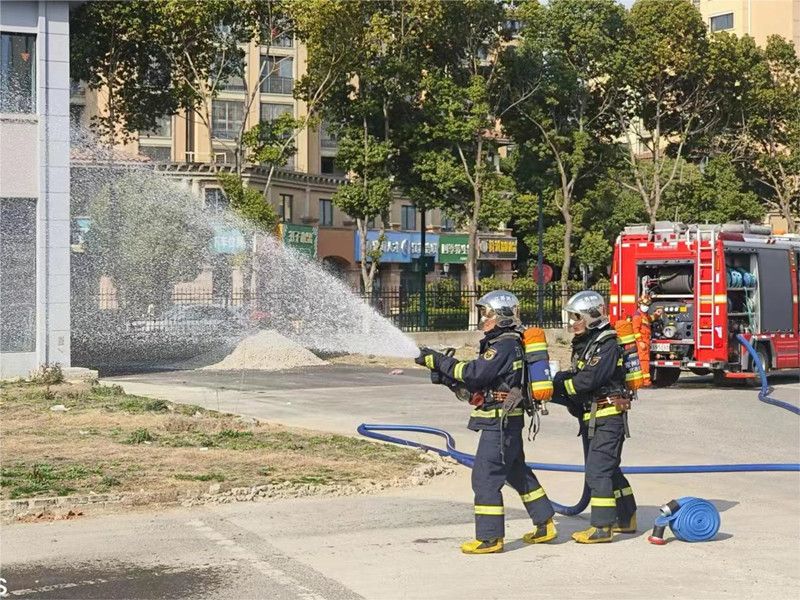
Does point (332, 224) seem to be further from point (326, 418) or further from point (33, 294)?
point (326, 418)

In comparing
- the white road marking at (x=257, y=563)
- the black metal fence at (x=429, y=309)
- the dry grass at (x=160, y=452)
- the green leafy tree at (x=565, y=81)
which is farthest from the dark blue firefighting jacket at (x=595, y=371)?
the green leafy tree at (x=565, y=81)

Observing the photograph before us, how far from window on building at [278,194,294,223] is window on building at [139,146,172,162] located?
19.0 feet

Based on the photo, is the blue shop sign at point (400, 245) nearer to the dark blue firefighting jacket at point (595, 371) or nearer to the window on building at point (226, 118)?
the window on building at point (226, 118)

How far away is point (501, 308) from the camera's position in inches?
320

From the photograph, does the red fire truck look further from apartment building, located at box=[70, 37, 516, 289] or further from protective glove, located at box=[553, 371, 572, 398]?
apartment building, located at box=[70, 37, 516, 289]

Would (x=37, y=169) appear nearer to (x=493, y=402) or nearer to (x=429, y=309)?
(x=493, y=402)

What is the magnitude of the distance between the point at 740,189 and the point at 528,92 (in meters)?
13.0

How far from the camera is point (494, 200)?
38094mm

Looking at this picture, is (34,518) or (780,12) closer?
(34,518)

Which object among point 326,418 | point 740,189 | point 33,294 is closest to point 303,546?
point 326,418

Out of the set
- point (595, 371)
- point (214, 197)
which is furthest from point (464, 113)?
point (595, 371)

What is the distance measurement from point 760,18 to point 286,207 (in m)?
41.5

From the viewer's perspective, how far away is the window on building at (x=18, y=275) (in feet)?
67.3

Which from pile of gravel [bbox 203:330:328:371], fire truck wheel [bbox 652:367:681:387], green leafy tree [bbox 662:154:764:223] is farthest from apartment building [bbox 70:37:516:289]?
fire truck wheel [bbox 652:367:681:387]
